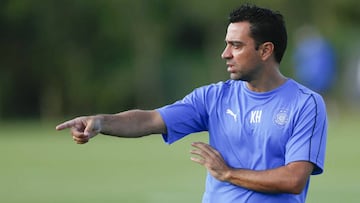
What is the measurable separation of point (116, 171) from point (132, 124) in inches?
481

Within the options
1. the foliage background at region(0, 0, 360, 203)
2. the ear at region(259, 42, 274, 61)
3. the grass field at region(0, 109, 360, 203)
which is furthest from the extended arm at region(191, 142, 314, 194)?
the foliage background at region(0, 0, 360, 203)

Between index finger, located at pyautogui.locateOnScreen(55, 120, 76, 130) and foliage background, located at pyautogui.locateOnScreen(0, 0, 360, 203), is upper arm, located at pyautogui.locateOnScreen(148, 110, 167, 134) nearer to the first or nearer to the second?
index finger, located at pyautogui.locateOnScreen(55, 120, 76, 130)

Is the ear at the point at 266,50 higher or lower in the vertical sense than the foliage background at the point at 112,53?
higher

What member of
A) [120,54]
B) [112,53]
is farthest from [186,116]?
[112,53]

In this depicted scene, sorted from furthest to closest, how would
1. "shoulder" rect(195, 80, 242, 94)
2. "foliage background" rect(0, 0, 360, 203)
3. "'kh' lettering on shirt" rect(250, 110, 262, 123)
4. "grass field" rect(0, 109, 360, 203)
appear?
"foliage background" rect(0, 0, 360, 203), "grass field" rect(0, 109, 360, 203), "shoulder" rect(195, 80, 242, 94), "'kh' lettering on shirt" rect(250, 110, 262, 123)

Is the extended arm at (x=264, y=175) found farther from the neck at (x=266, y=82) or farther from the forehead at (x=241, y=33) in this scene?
the forehead at (x=241, y=33)

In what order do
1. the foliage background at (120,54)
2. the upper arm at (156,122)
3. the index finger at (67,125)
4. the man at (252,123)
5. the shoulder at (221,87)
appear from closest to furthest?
the index finger at (67,125)
the man at (252,123)
the shoulder at (221,87)
the upper arm at (156,122)
the foliage background at (120,54)

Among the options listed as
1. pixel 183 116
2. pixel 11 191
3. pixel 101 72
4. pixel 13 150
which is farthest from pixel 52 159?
pixel 101 72

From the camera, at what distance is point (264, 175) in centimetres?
827

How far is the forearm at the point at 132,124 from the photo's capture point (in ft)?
28.3

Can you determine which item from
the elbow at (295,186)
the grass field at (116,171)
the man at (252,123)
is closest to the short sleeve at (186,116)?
the man at (252,123)

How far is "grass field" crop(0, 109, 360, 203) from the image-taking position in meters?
17.0

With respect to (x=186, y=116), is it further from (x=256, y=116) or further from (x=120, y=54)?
(x=120, y=54)

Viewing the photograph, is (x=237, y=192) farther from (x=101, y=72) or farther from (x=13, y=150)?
(x=101, y=72)
